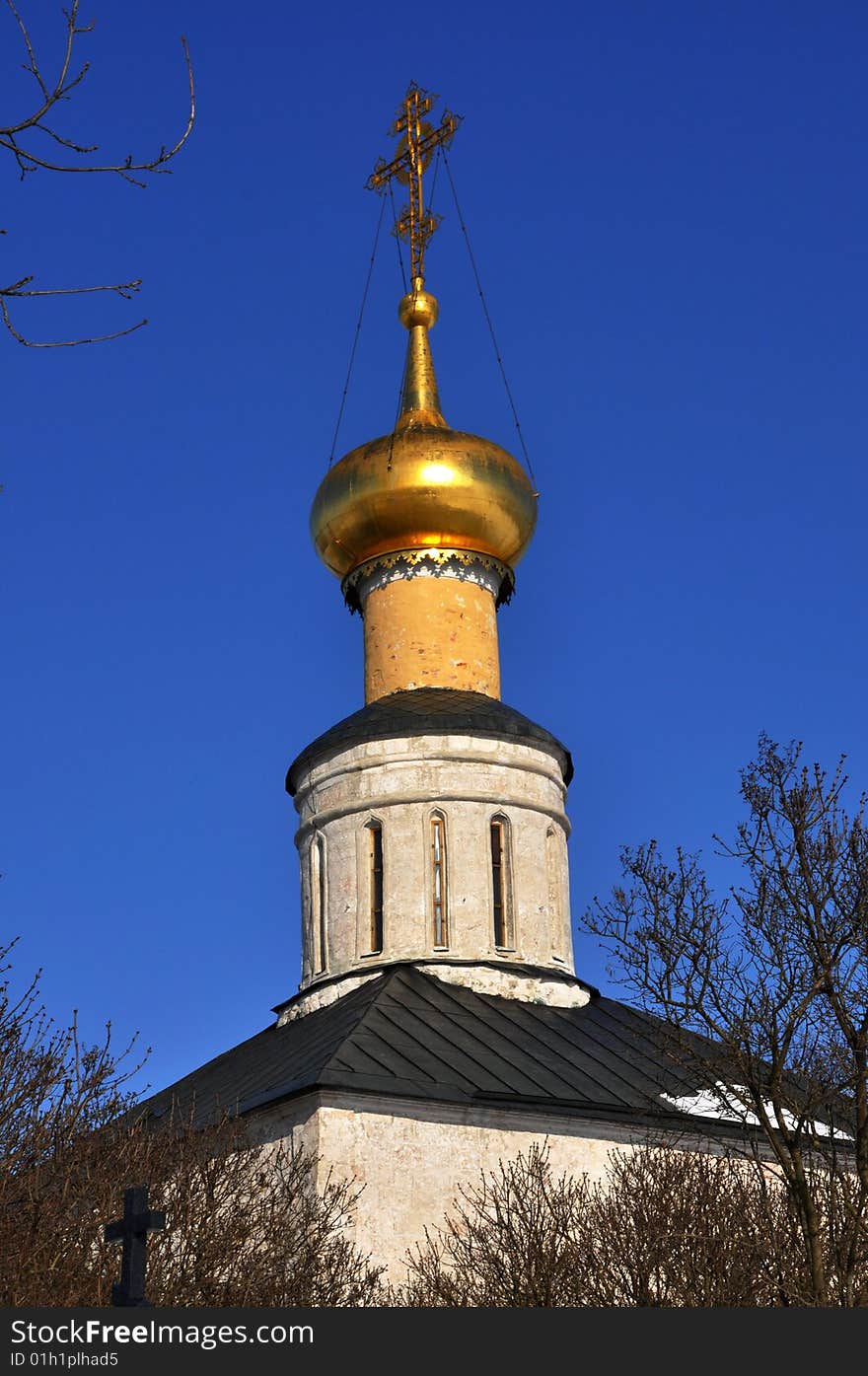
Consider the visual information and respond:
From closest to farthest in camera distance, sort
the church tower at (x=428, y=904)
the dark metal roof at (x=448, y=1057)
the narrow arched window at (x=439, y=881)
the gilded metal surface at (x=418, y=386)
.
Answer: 1. the church tower at (x=428, y=904)
2. the dark metal roof at (x=448, y=1057)
3. the narrow arched window at (x=439, y=881)
4. the gilded metal surface at (x=418, y=386)

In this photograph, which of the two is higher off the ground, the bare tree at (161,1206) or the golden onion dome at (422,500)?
the golden onion dome at (422,500)

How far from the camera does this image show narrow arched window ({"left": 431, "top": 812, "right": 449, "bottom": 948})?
17.5 m

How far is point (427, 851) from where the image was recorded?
17844 millimetres

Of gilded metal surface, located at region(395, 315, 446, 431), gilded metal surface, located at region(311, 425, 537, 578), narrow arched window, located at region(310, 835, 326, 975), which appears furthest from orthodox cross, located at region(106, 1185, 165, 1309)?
gilded metal surface, located at region(395, 315, 446, 431)

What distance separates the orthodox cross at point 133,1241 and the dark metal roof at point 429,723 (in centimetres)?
1038

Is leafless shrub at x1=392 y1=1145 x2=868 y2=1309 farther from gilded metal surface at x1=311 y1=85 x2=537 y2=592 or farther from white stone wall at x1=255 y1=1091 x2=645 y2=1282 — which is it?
gilded metal surface at x1=311 y1=85 x2=537 y2=592

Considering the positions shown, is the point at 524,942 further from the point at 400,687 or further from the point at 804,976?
the point at 804,976

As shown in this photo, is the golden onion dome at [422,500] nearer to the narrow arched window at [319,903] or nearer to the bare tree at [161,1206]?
the narrow arched window at [319,903]

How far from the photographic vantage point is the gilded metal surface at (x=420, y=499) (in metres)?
19.5

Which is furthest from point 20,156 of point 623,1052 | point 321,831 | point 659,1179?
point 321,831

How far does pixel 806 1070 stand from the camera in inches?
453

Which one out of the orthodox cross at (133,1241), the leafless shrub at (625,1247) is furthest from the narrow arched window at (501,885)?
the orthodox cross at (133,1241)

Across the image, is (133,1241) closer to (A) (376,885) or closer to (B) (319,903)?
(A) (376,885)

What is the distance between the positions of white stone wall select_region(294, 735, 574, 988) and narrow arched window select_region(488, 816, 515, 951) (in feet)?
0.16
